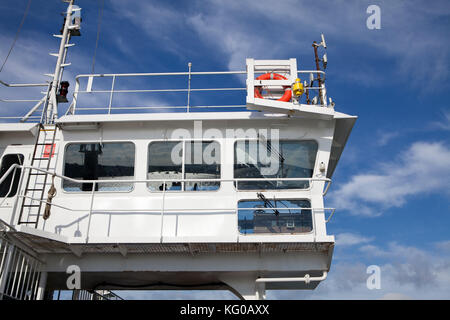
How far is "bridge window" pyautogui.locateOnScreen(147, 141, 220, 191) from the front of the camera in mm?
9438

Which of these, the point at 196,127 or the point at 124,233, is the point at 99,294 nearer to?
the point at 124,233

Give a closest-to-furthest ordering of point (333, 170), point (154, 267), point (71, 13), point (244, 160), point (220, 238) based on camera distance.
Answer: point (220, 238)
point (154, 267)
point (244, 160)
point (333, 170)
point (71, 13)

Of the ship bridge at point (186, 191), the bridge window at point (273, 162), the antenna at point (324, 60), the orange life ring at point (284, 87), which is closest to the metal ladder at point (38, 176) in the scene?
the ship bridge at point (186, 191)

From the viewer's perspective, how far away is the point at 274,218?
8859mm

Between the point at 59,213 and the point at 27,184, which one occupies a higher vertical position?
the point at 27,184

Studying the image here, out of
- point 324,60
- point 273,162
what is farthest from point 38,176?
point 324,60

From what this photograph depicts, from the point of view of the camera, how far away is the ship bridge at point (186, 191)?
8.76 m

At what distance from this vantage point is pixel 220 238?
27.0 ft

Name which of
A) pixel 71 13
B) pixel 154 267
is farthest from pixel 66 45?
pixel 154 267

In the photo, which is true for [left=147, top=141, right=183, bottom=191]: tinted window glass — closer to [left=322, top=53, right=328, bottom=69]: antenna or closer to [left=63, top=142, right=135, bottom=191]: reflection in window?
[left=63, top=142, right=135, bottom=191]: reflection in window

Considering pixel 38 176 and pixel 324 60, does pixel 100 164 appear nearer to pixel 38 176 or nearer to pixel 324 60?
pixel 38 176
